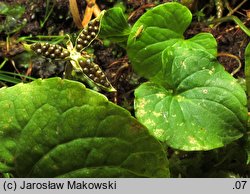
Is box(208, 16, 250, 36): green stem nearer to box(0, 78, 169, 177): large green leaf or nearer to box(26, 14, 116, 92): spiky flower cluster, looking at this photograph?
box(26, 14, 116, 92): spiky flower cluster

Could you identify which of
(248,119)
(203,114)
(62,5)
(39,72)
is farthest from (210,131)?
(62,5)

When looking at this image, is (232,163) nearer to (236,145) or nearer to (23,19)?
(236,145)

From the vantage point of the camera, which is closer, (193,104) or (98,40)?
(193,104)

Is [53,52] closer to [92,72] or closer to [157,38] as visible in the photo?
[92,72]

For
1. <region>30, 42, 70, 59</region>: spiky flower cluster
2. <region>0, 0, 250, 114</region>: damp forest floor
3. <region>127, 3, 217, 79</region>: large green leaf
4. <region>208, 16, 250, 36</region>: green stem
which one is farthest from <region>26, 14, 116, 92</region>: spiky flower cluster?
<region>208, 16, 250, 36</region>: green stem

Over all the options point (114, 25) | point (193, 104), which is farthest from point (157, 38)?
point (193, 104)

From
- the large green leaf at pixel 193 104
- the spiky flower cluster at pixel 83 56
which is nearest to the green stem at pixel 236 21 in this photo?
the large green leaf at pixel 193 104
